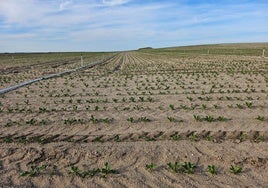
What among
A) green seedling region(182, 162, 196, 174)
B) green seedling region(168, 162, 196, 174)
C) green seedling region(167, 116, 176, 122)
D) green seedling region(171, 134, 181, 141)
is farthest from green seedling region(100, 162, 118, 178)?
green seedling region(167, 116, 176, 122)

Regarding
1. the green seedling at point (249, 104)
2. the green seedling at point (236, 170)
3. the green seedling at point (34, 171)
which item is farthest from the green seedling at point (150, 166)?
the green seedling at point (249, 104)

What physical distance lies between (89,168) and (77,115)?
3.88m

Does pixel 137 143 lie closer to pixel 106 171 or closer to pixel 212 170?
pixel 106 171

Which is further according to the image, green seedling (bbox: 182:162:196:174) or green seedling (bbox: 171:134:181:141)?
green seedling (bbox: 171:134:181:141)

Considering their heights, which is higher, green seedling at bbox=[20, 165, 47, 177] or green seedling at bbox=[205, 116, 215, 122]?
green seedling at bbox=[205, 116, 215, 122]

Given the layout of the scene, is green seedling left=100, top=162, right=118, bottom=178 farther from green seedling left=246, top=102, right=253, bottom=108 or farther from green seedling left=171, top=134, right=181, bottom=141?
green seedling left=246, top=102, right=253, bottom=108

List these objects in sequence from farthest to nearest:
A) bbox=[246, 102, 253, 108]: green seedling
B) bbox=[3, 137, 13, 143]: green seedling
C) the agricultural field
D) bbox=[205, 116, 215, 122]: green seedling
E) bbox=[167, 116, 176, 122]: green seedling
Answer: bbox=[246, 102, 253, 108]: green seedling → bbox=[167, 116, 176, 122]: green seedling → bbox=[205, 116, 215, 122]: green seedling → bbox=[3, 137, 13, 143]: green seedling → the agricultural field

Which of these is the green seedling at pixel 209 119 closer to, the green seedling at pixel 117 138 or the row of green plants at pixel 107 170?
the green seedling at pixel 117 138

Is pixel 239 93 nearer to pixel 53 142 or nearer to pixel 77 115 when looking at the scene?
pixel 77 115

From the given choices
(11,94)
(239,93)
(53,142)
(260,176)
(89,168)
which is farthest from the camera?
(11,94)

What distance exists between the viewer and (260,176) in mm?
5027

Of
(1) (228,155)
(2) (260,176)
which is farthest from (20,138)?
(2) (260,176)

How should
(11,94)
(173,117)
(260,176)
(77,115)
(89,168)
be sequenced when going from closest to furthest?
(260,176)
(89,168)
(173,117)
(77,115)
(11,94)

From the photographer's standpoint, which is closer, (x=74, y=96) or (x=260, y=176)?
(x=260, y=176)
